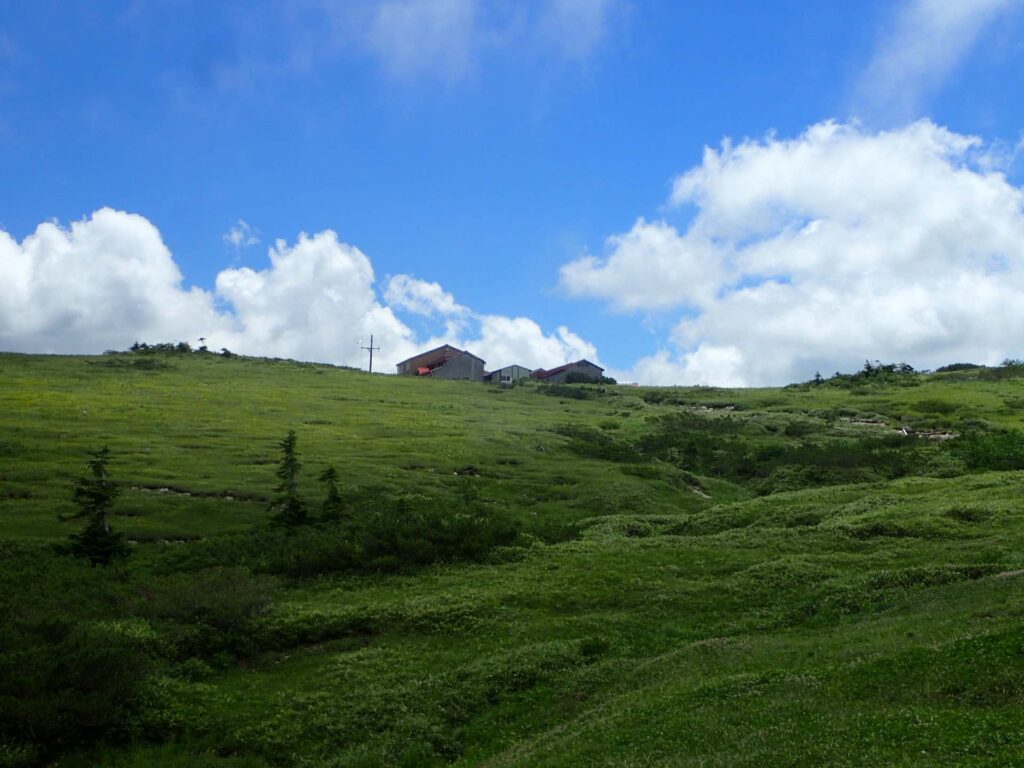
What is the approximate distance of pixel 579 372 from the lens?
164m

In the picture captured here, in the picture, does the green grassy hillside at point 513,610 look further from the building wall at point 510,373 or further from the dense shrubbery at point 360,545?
the building wall at point 510,373

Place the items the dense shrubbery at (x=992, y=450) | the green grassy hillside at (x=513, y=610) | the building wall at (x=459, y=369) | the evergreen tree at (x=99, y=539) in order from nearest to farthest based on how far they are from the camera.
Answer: the green grassy hillside at (x=513, y=610)
the evergreen tree at (x=99, y=539)
the dense shrubbery at (x=992, y=450)
the building wall at (x=459, y=369)

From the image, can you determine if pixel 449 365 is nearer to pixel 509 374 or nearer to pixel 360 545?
pixel 509 374

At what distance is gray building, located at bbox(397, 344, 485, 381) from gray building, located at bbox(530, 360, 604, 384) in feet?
40.2

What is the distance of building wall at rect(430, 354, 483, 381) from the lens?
15988 cm

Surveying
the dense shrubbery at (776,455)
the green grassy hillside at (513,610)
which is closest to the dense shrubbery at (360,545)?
the green grassy hillside at (513,610)

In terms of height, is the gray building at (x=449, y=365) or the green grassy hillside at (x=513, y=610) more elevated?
the gray building at (x=449, y=365)

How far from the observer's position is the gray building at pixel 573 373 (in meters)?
162

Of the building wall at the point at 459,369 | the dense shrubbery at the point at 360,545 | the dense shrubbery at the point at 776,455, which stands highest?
the building wall at the point at 459,369

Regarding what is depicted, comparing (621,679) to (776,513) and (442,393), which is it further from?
(442,393)

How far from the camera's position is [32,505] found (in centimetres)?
4850

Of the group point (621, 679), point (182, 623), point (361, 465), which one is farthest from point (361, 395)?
point (621, 679)

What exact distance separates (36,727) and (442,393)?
97590 millimetres

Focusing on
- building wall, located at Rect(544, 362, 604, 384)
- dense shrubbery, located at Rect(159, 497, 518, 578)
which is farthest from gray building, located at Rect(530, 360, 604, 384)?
dense shrubbery, located at Rect(159, 497, 518, 578)
